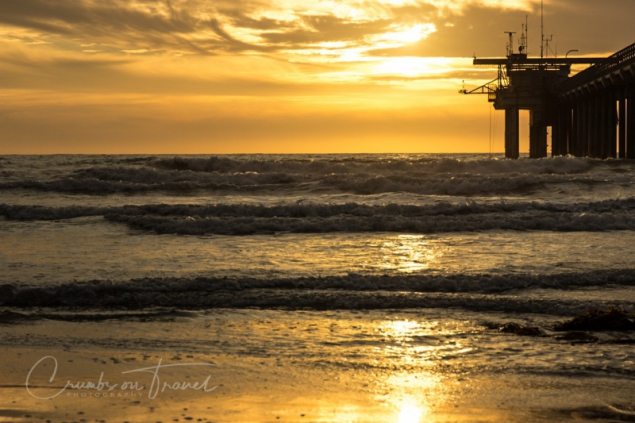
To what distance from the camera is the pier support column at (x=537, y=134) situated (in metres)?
58.8

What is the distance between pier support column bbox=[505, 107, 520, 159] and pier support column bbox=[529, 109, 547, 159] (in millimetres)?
1190

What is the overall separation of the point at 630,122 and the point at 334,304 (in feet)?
120

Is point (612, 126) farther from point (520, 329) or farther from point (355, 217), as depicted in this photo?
point (520, 329)

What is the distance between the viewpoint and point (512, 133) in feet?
198

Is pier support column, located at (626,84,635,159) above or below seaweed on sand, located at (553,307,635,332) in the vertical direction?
above

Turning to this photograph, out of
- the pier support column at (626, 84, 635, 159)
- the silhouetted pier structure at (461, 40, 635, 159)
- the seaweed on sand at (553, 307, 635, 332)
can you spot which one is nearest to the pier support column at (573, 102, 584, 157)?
the silhouetted pier structure at (461, 40, 635, 159)

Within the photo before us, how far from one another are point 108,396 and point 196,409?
0.84 m

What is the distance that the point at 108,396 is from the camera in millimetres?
6195

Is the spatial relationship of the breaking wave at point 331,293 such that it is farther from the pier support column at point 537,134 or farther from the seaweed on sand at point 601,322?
the pier support column at point 537,134

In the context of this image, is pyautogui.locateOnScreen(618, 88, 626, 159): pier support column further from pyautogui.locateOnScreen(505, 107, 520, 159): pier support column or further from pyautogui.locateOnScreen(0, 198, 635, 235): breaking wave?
pyautogui.locateOnScreen(0, 198, 635, 235): breaking wave

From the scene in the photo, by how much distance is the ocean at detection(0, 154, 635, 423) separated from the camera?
6180 millimetres

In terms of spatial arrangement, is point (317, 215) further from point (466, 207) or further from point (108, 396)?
point (108, 396)

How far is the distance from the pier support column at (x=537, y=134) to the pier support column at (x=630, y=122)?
16.8 metres

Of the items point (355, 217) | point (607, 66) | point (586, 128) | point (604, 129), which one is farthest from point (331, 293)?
point (586, 128)
